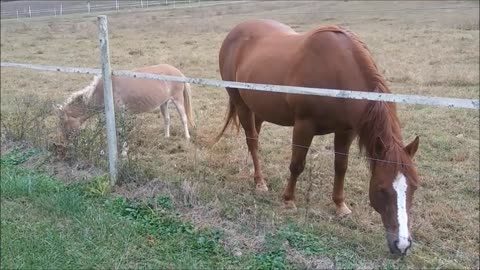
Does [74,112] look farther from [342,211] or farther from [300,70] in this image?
[342,211]

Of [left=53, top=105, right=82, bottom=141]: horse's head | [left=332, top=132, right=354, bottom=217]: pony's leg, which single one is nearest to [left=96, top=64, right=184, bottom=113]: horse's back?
[left=53, top=105, right=82, bottom=141]: horse's head

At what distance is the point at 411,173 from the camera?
3172 mm

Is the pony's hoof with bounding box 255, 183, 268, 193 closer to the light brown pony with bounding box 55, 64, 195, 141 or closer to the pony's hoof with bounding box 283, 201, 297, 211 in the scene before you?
the pony's hoof with bounding box 283, 201, 297, 211

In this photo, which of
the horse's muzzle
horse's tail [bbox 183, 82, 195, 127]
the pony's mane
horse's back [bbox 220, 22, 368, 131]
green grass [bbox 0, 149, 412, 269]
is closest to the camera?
the horse's muzzle

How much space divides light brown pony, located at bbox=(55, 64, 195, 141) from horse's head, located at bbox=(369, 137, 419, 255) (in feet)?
11.0

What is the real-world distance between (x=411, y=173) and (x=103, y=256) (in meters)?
2.22

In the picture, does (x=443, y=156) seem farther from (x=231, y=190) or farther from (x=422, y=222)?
(x=231, y=190)

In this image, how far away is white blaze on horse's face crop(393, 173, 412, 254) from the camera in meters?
3.05

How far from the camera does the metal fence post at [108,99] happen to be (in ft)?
14.5

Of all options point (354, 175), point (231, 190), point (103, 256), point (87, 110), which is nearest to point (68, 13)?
point (87, 110)

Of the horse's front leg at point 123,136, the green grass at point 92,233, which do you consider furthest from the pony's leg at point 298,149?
the horse's front leg at point 123,136

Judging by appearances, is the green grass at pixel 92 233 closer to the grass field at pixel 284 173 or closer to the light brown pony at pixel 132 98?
the grass field at pixel 284 173

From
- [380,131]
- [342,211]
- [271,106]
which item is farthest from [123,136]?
→ [380,131]

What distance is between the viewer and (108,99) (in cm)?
450
